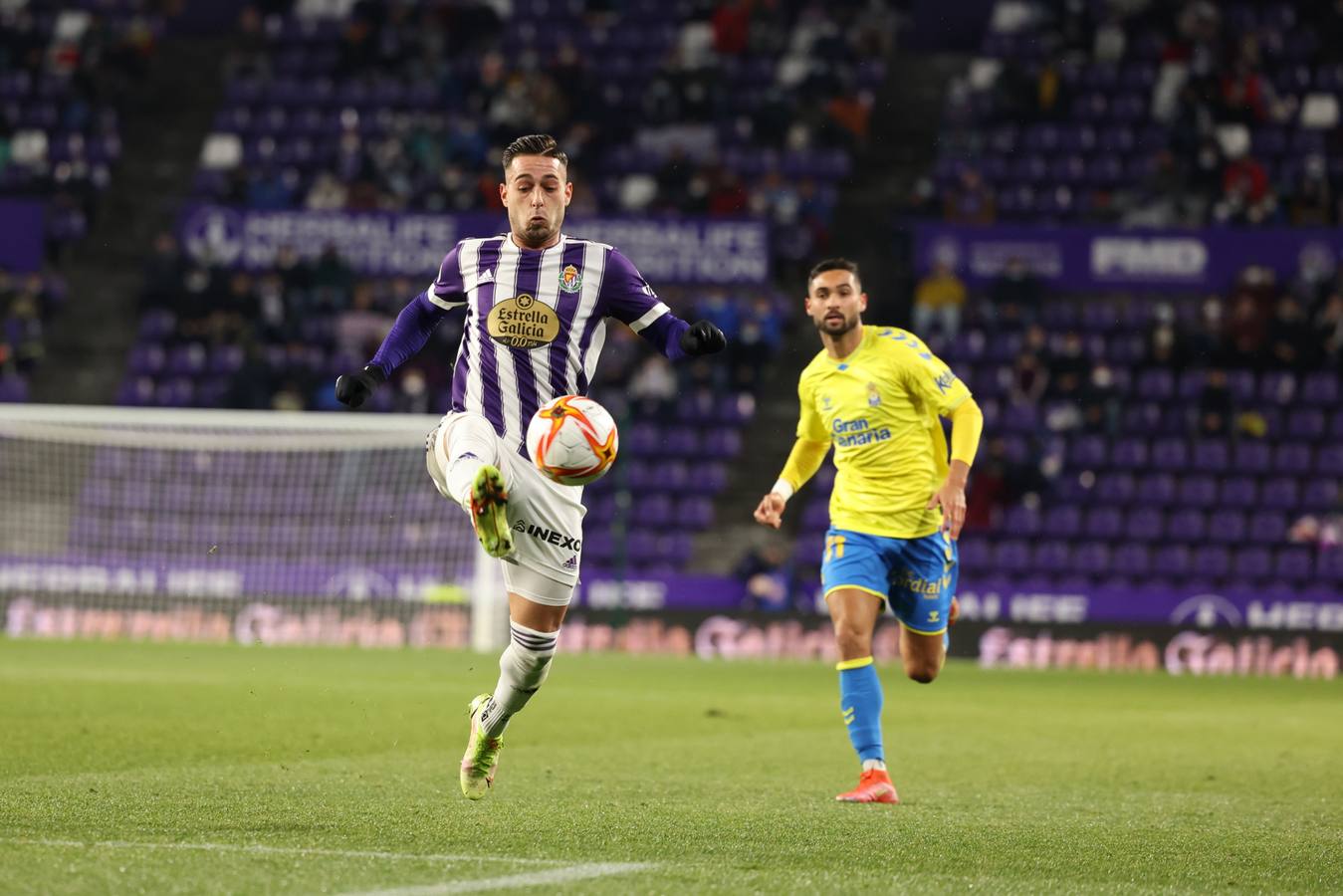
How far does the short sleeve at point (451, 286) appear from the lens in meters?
7.12

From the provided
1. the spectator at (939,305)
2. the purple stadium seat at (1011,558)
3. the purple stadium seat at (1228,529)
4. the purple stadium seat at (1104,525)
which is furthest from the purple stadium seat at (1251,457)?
the spectator at (939,305)

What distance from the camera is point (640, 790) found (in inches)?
312

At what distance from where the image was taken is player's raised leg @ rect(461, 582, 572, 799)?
6922 millimetres

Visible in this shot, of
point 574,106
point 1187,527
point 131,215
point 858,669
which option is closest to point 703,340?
point 858,669

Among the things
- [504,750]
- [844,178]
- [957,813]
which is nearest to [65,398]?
[844,178]

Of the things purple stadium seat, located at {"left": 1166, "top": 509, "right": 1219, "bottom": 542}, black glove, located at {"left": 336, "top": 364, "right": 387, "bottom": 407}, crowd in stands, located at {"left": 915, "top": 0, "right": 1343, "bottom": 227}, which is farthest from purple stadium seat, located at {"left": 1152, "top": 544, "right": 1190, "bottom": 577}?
black glove, located at {"left": 336, "top": 364, "right": 387, "bottom": 407}

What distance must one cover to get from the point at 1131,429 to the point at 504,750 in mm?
13355

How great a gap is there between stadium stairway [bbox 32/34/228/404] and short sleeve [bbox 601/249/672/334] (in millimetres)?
18620

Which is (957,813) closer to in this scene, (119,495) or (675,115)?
(119,495)

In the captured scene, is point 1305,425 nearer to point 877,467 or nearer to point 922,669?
point 922,669

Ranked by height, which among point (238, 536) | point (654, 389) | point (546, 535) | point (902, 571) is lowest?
point (238, 536)

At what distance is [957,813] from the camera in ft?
24.2

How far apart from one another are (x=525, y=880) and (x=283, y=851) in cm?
87

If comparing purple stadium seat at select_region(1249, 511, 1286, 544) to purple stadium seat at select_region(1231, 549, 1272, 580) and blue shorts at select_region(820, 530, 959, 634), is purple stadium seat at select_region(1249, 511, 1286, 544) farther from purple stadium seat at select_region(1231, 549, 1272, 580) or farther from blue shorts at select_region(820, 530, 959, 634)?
blue shorts at select_region(820, 530, 959, 634)
